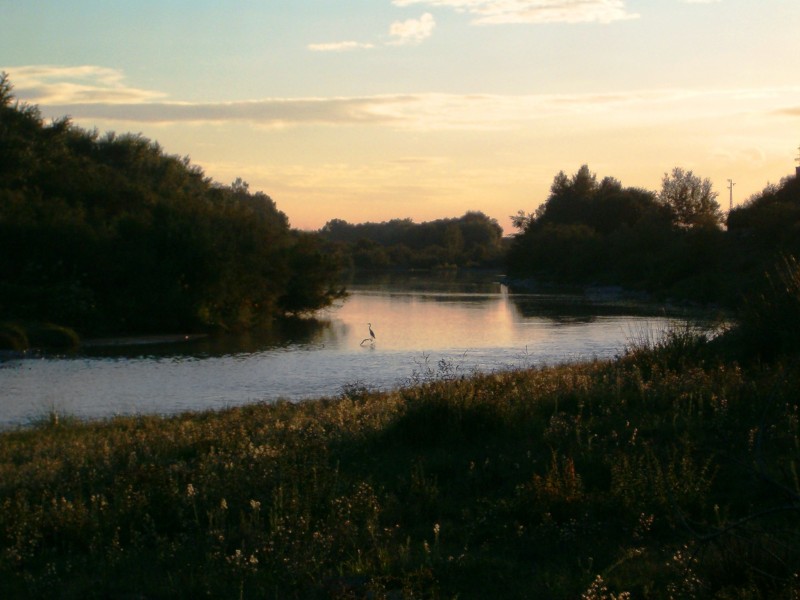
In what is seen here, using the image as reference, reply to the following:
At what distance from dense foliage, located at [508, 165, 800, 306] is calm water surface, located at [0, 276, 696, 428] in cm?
757

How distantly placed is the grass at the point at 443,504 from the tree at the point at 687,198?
85.2 meters

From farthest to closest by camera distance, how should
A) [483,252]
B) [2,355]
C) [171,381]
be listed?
1. [483,252]
2. [2,355]
3. [171,381]

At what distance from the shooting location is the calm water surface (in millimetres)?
22344

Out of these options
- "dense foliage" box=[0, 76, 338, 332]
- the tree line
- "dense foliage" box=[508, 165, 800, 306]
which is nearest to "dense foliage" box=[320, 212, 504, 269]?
"dense foliage" box=[508, 165, 800, 306]

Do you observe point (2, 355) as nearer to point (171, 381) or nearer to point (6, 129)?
point (171, 381)

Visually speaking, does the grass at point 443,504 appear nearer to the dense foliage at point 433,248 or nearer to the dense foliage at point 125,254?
the dense foliage at point 125,254

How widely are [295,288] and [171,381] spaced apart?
28.8 metres

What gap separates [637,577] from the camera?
A: 237 inches

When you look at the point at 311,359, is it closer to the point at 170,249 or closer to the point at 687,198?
the point at 170,249

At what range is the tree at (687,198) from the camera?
306ft

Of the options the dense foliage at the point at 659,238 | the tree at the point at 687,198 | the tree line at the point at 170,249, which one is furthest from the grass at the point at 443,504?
the tree at the point at 687,198

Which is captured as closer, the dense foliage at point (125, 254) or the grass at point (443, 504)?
the grass at point (443, 504)

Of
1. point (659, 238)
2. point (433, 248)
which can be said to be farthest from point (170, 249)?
point (433, 248)

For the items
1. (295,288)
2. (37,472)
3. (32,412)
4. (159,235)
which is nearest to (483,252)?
(295,288)
